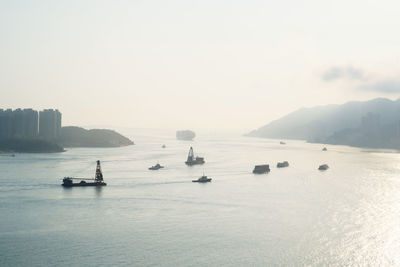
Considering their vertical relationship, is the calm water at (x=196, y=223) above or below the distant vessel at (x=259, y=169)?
below

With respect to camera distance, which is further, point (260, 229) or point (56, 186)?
point (56, 186)

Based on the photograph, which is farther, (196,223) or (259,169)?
(259,169)

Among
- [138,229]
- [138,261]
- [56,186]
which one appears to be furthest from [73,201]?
→ [138,261]

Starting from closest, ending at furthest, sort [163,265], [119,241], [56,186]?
1. [163,265]
2. [119,241]
3. [56,186]

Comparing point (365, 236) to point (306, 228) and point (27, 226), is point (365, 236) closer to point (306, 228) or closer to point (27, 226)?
point (306, 228)

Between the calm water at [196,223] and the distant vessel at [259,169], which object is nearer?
the calm water at [196,223]

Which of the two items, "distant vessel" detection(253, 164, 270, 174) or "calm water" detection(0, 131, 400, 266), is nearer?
"calm water" detection(0, 131, 400, 266)

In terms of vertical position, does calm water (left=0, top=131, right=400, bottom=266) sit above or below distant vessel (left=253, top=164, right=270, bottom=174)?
below

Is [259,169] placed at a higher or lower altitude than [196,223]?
higher
